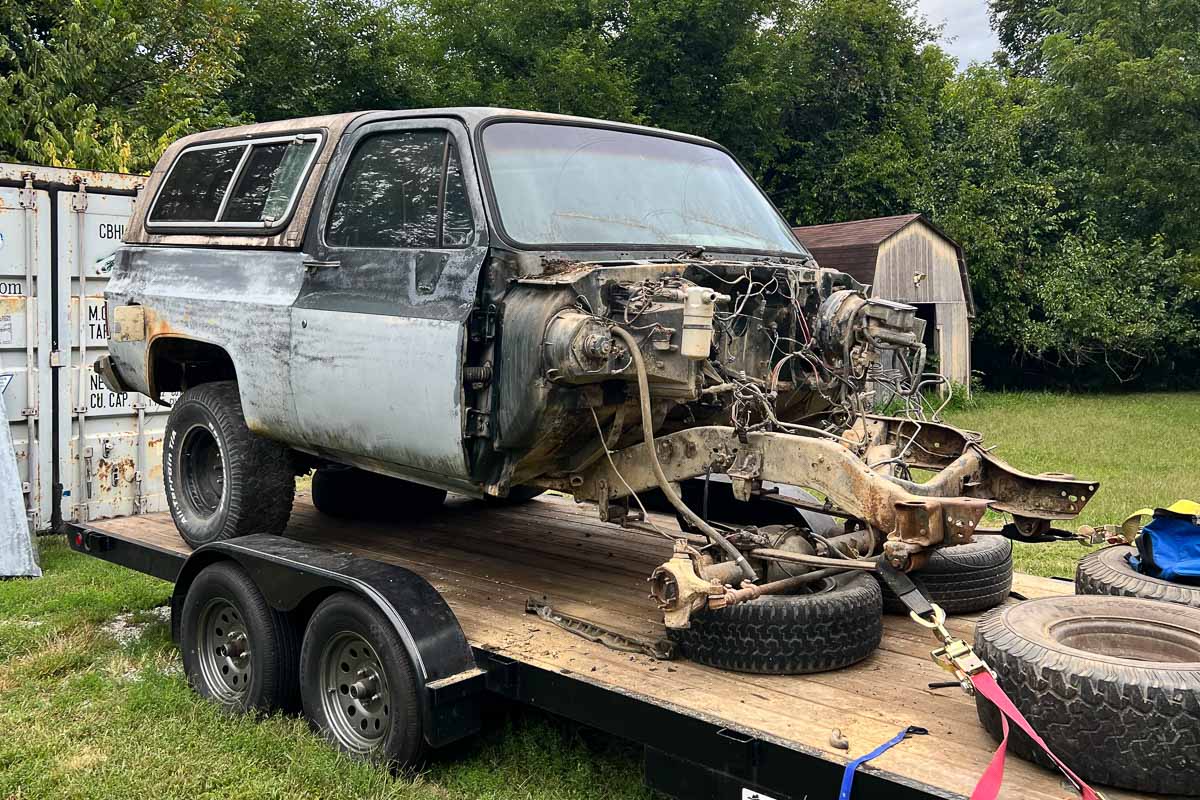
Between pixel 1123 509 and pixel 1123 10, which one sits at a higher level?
pixel 1123 10

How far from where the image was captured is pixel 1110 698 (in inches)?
118

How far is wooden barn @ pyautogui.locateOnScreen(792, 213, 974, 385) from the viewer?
1777 cm

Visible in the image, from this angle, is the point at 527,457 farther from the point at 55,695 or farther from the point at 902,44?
the point at 902,44

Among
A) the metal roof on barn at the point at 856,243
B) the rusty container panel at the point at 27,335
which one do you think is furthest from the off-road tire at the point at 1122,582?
the metal roof on barn at the point at 856,243

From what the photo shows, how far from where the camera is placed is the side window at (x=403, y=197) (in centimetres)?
470

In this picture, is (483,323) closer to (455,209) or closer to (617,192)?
(455,209)

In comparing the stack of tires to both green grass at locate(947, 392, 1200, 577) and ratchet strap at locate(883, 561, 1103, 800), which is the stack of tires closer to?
ratchet strap at locate(883, 561, 1103, 800)

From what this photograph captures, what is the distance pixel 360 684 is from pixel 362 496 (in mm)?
2376

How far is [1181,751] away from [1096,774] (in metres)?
0.23

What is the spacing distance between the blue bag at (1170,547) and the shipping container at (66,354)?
23.3 ft

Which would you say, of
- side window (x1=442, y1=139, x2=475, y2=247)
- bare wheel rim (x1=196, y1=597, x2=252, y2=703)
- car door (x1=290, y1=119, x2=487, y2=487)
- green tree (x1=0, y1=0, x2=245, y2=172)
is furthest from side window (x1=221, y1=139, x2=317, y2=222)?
green tree (x1=0, y1=0, x2=245, y2=172)

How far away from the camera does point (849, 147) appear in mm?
27609

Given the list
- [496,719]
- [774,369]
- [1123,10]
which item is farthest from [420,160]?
[1123,10]

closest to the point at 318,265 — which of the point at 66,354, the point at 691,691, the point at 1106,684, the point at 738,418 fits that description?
the point at 738,418
